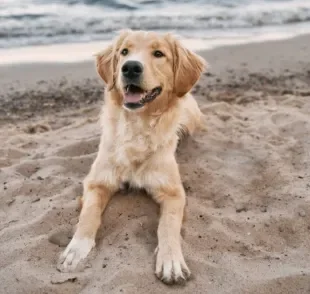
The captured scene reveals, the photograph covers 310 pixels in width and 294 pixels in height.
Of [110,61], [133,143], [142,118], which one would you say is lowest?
[133,143]

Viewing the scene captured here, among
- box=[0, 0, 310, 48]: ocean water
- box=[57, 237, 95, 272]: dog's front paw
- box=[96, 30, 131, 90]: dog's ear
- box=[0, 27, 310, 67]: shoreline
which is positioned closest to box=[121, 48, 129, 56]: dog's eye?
box=[96, 30, 131, 90]: dog's ear

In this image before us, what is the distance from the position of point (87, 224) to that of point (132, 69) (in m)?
1.12

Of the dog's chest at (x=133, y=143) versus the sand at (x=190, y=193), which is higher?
the dog's chest at (x=133, y=143)

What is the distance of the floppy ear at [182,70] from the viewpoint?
4.11 metres

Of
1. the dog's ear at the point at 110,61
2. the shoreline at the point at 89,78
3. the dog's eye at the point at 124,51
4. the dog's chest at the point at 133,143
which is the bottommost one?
the shoreline at the point at 89,78

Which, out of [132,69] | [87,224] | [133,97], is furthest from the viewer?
[133,97]

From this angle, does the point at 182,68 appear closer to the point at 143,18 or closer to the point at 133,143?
the point at 133,143

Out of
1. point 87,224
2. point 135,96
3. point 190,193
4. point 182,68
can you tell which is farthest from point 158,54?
point 87,224

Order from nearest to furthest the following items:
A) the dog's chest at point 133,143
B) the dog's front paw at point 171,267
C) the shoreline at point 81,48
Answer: the dog's front paw at point 171,267, the dog's chest at point 133,143, the shoreline at point 81,48

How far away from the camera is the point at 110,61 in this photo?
4.22 metres

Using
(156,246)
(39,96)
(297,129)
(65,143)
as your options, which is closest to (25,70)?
(39,96)

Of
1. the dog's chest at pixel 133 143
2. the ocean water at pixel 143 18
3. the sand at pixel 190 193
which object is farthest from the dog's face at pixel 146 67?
the ocean water at pixel 143 18

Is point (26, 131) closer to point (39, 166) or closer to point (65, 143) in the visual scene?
point (65, 143)

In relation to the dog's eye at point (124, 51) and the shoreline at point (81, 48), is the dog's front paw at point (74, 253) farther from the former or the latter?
the shoreline at point (81, 48)
